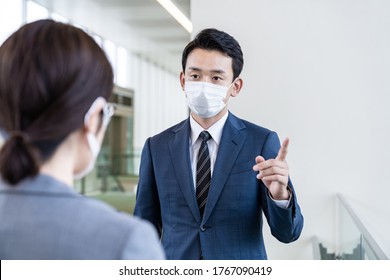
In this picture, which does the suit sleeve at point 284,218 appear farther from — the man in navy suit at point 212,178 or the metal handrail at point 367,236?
the metal handrail at point 367,236

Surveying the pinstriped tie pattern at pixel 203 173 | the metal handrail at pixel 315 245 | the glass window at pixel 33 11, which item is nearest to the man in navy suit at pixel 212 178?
the pinstriped tie pattern at pixel 203 173

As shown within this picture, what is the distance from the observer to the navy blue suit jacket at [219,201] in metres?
1.34

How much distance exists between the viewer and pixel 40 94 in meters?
0.57

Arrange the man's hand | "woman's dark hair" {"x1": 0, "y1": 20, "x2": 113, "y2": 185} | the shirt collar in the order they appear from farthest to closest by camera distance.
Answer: the shirt collar < the man's hand < "woman's dark hair" {"x1": 0, "y1": 20, "x2": 113, "y2": 185}

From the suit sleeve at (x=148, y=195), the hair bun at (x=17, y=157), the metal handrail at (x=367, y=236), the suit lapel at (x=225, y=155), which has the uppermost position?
the hair bun at (x=17, y=157)

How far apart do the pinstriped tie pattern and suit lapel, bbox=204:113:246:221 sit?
26 mm

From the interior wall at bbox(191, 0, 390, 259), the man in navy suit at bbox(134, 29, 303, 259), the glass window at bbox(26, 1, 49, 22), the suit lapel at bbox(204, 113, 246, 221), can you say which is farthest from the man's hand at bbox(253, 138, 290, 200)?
the glass window at bbox(26, 1, 49, 22)

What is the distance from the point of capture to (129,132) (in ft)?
32.3

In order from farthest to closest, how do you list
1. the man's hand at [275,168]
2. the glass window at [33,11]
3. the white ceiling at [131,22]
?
the glass window at [33,11], the white ceiling at [131,22], the man's hand at [275,168]

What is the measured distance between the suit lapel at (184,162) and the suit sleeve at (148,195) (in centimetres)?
8

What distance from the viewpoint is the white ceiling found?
4.58m

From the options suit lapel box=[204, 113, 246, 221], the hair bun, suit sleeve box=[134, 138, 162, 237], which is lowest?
suit sleeve box=[134, 138, 162, 237]

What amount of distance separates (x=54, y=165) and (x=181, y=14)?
2.75m

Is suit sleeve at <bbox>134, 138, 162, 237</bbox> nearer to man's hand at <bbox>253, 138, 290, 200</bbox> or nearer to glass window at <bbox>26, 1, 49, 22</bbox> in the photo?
man's hand at <bbox>253, 138, 290, 200</bbox>
